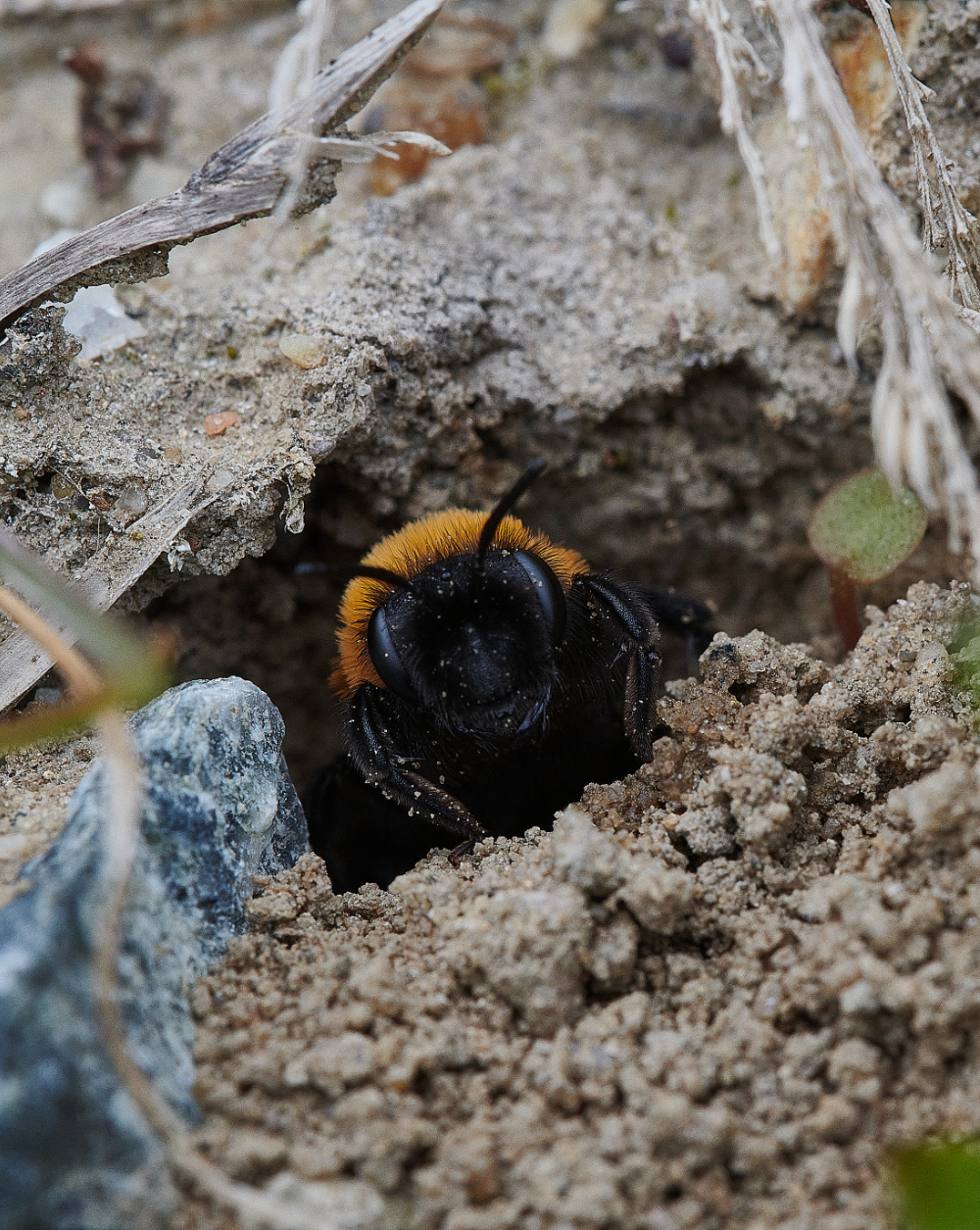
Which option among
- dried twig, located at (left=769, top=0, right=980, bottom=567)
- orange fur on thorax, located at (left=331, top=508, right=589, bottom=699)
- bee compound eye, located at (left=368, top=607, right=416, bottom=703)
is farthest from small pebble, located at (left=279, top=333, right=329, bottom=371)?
dried twig, located at (left=769, top=0, right=980, bottom=567)

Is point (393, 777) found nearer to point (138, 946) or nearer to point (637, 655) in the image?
point (637, 655)

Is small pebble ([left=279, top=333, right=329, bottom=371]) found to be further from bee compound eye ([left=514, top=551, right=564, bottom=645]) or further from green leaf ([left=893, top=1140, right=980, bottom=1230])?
green leaf ([left=893, top=1140, right=980, bottom=1230])

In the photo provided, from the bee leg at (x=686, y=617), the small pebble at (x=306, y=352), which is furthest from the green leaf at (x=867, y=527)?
the small pebble at (x=306, y=352)

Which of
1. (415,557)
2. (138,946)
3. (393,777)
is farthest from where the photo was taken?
(415,557)

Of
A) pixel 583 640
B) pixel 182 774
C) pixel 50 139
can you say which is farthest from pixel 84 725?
pixel 50 139

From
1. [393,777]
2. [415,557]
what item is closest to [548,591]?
[415,557]

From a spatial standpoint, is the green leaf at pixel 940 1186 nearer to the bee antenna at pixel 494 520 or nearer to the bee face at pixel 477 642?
the bee face at pixel 477 642

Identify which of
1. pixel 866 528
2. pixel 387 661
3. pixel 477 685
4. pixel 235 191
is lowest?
pixel 866 528
